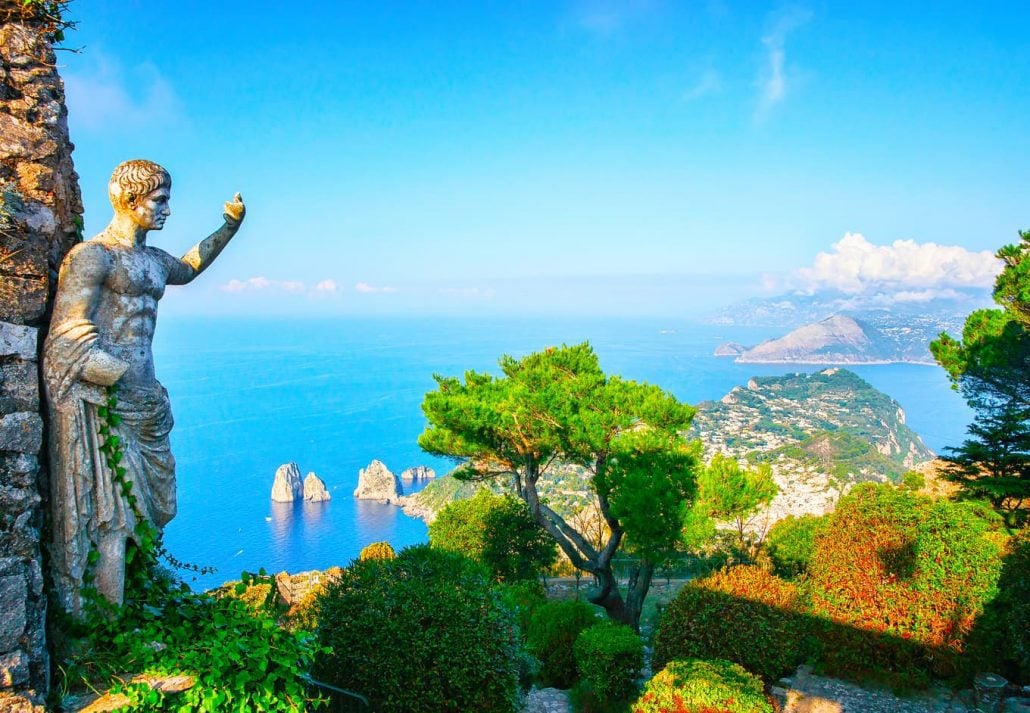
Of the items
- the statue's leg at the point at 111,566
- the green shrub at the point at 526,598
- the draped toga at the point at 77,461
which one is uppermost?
the draped toga at the point at 77,461

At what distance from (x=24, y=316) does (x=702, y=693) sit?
6232mm

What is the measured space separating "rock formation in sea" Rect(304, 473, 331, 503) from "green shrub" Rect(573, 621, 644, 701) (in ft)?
152

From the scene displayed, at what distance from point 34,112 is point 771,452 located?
4364cm

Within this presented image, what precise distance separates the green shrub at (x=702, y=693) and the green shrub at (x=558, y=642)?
264 cm

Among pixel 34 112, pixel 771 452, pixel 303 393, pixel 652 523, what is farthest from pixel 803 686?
pixel 303 393

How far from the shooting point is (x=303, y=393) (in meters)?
89.3

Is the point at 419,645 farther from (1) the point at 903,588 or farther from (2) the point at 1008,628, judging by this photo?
(2) the point at 1008,628

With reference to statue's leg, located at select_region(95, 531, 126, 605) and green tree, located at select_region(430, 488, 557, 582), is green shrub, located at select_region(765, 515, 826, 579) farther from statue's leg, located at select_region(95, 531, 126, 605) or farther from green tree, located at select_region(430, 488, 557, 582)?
statue's leg, located at select_region(95, 531, 126, 605)

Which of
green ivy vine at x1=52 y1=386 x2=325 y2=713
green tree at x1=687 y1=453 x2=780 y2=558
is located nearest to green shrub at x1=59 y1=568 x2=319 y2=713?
green ivy vine at x1=52 y1=386 x2=325 y2=713

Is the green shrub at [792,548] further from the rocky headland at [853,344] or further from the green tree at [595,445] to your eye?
the rocky headland at [853,344]

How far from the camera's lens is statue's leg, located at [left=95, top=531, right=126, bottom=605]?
11.2 ft

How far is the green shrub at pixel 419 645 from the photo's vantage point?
5285 mm

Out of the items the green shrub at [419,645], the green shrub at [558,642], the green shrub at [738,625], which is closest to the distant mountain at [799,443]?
the green shrub at [558,642]

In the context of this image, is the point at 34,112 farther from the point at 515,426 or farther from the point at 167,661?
the point at 515,426
